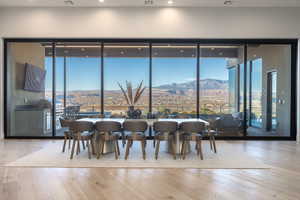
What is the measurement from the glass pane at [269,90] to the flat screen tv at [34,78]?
251 inches

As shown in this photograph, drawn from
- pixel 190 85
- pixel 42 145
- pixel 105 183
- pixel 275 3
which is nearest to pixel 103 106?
pixel 42 145

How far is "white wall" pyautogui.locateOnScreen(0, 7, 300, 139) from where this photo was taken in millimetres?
6387

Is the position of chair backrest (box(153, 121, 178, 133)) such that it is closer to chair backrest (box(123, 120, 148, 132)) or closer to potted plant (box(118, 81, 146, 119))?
chair backrest (box(123, 120, 148, 132))

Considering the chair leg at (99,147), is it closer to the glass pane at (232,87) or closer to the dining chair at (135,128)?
the dining chair at (135,128)

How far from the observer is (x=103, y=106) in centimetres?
674

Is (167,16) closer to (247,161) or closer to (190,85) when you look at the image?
(190,85)

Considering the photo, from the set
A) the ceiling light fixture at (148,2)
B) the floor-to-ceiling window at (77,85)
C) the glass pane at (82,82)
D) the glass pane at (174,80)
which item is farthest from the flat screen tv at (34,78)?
the ceiling light fixture at (148,2)

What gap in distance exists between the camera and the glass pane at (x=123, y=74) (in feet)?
22.0

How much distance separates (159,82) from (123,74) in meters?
1.15

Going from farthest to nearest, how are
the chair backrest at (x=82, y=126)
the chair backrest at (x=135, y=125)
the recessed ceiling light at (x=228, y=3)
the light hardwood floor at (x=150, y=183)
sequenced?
the recessed ceiling light at (x=228, y=3), the chair backrest at (x=82, y=126), the chair backrest at (x=135, y=125), the light hardwood floor at (x=150, y=183)

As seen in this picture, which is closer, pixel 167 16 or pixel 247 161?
pixel 247 161

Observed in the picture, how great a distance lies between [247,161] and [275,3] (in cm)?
463

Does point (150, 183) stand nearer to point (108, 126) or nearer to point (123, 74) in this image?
point (108, 126)

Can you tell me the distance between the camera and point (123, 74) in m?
6.79
